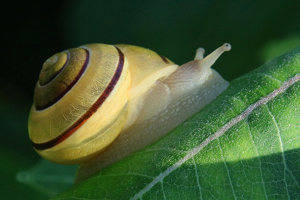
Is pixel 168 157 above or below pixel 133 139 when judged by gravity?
above

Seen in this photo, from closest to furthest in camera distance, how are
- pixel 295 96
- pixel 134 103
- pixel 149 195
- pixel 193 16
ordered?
pixel 149 195 → pixel 295 96 → pixel 134 103 → pixel 193 16

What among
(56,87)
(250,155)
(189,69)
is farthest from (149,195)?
(189,69)

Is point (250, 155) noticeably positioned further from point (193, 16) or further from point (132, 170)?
point (193, 16)

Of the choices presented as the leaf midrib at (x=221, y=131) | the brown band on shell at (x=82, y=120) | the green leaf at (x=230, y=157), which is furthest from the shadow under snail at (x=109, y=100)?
the leaf midrib at (x=221, y=131)

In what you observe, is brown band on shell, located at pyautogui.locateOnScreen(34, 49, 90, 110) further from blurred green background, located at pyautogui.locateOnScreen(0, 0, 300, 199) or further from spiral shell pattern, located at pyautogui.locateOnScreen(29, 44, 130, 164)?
blurred green background, located at pyautogui.locateOnScreen(0, 0, 300, 199)

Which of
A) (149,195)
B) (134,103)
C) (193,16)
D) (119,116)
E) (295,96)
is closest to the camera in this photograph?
(149,195)

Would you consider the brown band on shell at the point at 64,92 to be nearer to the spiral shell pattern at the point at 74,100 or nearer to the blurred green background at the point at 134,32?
the spiral shell pattern at the point at 74,100
